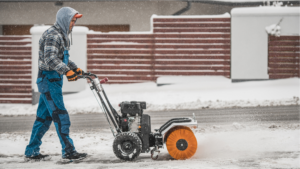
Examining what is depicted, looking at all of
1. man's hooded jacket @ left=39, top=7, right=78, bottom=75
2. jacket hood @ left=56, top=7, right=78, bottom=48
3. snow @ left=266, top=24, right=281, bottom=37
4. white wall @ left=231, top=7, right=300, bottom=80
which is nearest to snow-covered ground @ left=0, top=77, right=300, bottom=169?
white wall @ left=231, top=7, right=300, bottom=80

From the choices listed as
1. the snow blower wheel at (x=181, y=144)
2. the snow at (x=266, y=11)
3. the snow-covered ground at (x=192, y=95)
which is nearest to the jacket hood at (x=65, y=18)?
the snow blower wheel at (x=181, y=144)

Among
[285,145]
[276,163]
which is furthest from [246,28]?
[276,163]

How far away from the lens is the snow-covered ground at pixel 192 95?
9.31 metres

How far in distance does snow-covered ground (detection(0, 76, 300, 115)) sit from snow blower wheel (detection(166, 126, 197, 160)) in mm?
4883

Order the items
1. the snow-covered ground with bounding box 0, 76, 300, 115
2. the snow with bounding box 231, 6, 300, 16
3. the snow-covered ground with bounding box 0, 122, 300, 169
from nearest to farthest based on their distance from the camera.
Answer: the snow-covered ground with bounding box 0, 122, 300, 169
the snow-covered ground with bounding box 0, 76, 300, 115
the snow with bounding box 231, 6, 300, 16

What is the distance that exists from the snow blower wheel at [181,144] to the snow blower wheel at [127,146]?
379 mm

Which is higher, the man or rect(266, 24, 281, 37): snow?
rect(266, 24, 281, 37): snow

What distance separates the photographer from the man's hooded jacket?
155 inches

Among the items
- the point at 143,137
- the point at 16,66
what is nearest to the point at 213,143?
the point at 143,137

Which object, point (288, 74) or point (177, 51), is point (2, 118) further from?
point (288, 74)

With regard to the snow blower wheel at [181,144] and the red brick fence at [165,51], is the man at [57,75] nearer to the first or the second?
the snow blower wheel at [181,144]

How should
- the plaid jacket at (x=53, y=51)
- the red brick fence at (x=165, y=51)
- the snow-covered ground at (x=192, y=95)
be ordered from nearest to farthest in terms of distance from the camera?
the plaid jacket at (x=53, y=51) < the snow-covered ground at (x=192, y=95) < the red brick fence at (x=165, y=51)

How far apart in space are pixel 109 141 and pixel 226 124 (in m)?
2.42

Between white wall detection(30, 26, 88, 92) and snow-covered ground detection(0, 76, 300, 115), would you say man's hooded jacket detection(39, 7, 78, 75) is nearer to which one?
snow-covered ground detection(0, 76, 300, 115)
